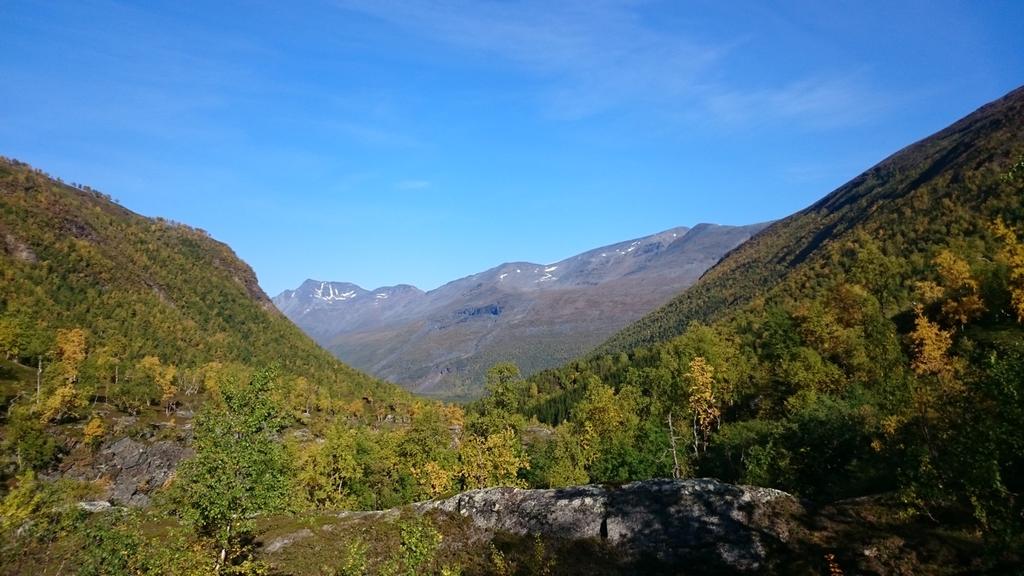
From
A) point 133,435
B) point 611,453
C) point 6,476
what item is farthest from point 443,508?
point 133,435

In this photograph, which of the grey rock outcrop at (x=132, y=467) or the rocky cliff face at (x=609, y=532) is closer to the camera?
the rocky cliff face at (x=609, y=532)

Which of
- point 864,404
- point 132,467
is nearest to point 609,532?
point 864,404

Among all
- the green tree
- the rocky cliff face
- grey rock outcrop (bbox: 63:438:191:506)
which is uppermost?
the green tree

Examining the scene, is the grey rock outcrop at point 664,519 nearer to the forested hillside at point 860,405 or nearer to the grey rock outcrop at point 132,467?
the forested hillside at point 860,405

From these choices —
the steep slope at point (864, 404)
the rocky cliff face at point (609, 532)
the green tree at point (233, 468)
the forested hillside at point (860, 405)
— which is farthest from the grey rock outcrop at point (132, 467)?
the green tree at point (233, 468)

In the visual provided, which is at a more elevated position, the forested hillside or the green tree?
the green tree

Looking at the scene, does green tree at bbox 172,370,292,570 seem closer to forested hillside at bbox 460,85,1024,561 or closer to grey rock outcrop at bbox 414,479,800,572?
grey rock outcrop at bbox 414,479,800,572

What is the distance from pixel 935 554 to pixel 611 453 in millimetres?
51009

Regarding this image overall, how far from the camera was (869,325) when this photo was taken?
239 ft

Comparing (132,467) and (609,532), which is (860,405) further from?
(132,467)

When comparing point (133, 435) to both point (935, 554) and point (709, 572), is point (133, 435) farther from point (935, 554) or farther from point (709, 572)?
point (935, 554)

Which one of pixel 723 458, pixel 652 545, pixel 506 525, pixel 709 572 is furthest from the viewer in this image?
pixel 723 458

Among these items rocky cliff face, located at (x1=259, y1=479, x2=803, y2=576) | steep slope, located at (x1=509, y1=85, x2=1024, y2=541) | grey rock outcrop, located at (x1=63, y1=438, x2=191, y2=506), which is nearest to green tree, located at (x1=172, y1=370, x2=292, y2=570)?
rocky cliff face, located at (x1=259, y1=479, x2=803, y2=576)

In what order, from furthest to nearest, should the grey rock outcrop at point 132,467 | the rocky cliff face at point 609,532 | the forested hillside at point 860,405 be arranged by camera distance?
the grey rock outcrop at point 132,467
the rocky cliff face at point 609,532
the forested hillside at point 860,405
